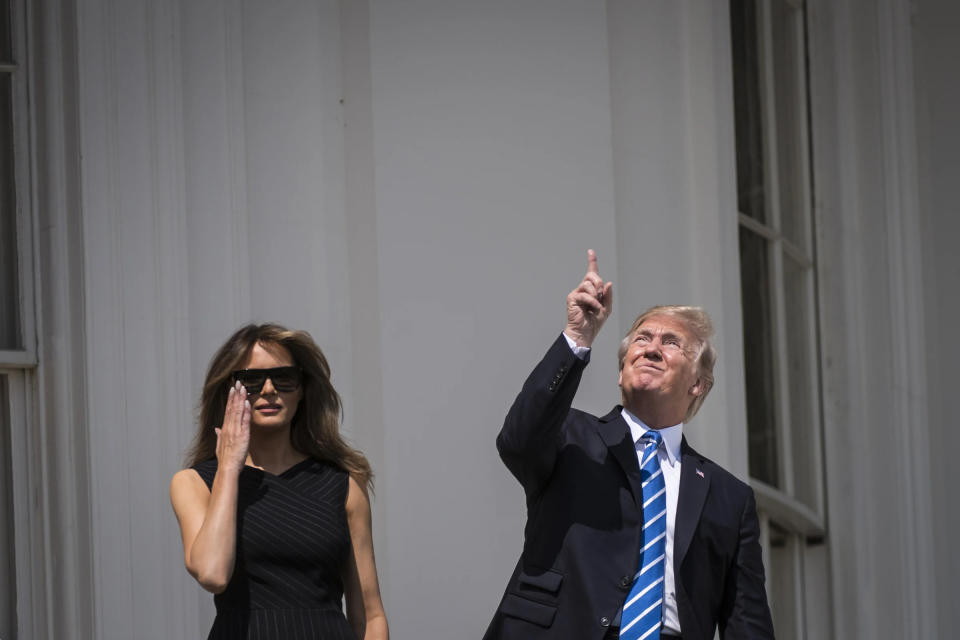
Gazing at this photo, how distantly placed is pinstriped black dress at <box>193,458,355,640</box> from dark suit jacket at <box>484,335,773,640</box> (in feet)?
1.22

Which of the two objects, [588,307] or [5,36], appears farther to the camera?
[5,36]

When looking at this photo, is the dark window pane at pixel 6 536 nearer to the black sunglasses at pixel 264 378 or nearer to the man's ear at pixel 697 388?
the black sunglasses at pixel 264 378

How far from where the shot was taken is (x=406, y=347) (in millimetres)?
4406

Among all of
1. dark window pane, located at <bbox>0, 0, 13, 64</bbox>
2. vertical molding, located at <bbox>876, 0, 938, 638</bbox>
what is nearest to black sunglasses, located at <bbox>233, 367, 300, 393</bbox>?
dark window pane, located at <bbox>0, 0, 13, 64</bbox>

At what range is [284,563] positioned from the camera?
11.3 ft

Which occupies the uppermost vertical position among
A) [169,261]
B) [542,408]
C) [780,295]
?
[169,261]

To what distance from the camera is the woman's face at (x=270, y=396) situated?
139 inches

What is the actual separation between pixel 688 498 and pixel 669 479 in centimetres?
7

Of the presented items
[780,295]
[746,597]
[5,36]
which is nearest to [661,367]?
[746,597]

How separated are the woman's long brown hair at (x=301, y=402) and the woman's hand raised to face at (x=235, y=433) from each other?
0.41 feet

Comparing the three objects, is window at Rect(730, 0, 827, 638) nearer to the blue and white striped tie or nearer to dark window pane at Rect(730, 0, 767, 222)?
dark window pane at Rect(730, 0, 767, 222)

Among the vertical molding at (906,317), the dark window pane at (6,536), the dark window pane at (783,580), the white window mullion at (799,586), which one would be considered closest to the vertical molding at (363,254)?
the dark window pane at (6,536)

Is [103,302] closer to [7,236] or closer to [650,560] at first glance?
[7,236]

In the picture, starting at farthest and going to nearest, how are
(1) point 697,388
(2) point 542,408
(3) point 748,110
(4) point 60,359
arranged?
(3) point 748,110 < (4) point 60,359 < (1) point 697,388 < (2) point 542,408
